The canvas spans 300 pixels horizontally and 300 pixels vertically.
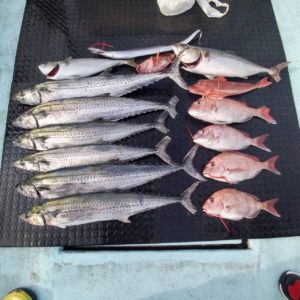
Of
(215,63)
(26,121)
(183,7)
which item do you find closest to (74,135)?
(26,121)

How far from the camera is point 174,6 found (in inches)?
159

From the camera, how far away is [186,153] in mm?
3531

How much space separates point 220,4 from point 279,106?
1.42 meters

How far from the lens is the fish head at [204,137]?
3.42 metres

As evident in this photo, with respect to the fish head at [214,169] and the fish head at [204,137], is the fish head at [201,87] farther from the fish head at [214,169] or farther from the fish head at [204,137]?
the fish head at [214,169]

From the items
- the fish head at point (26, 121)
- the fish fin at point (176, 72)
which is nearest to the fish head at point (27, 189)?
the fish head at point (26, 121)

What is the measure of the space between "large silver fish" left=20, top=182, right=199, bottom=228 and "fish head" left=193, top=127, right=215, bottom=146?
2.39 ft

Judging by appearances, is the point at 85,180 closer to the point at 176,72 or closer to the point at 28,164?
the point at 28,164

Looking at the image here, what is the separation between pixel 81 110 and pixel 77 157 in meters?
0.48

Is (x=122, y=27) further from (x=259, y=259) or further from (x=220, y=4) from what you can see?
(x=259, y=259)

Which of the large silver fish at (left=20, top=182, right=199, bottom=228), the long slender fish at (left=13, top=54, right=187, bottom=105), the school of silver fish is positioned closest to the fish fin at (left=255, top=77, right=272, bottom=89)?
Answer: the school of silver fish

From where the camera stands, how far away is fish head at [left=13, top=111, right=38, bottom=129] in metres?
3.50

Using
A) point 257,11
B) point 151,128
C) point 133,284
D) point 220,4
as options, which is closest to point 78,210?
point 133,284

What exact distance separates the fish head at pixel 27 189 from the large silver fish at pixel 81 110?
59 centimetres
